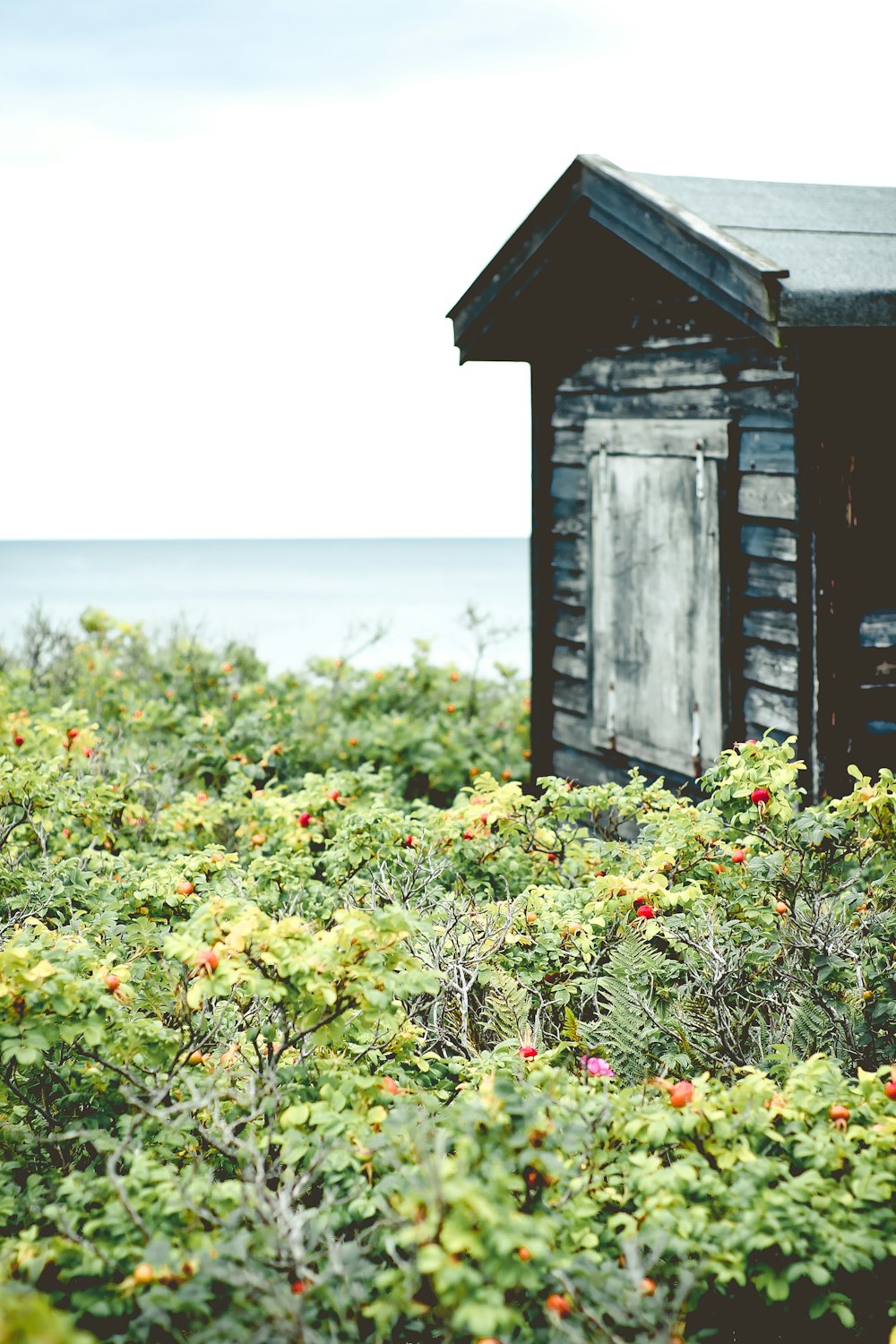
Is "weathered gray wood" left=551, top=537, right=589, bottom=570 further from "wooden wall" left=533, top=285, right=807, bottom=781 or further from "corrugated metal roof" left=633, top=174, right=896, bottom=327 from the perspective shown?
"corrugated metal roof" left=633, top=174, right=896, bottom=327

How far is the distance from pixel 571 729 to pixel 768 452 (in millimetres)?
2326

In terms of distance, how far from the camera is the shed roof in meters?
4.54

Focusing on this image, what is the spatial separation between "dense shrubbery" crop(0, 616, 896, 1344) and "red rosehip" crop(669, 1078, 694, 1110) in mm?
11

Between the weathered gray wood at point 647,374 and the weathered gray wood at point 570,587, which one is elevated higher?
the weathered gray wood at point 647,374

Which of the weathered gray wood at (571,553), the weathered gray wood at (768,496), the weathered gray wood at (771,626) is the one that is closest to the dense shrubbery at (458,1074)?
the weathered gray wood at (771,626)

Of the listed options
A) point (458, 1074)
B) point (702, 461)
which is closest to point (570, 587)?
point (702, 461)

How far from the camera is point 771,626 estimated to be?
5.23 m

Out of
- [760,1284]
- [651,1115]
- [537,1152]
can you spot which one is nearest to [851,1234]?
[760,1284]

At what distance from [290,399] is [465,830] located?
200ft

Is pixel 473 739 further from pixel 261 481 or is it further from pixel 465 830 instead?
pixel 261 481

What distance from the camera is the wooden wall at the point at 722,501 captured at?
16.8 ft

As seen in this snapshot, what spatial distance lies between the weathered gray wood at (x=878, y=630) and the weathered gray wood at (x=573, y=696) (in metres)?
1.94

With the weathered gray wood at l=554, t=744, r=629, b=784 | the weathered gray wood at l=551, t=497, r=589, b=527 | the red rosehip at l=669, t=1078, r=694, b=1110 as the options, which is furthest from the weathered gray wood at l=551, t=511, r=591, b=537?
the red rosehip at l=669, t=1078, r=694, b=1110

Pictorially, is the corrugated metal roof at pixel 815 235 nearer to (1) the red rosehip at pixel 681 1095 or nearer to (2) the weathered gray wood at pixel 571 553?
(2) the weathered gray wood at pixel 571 553
